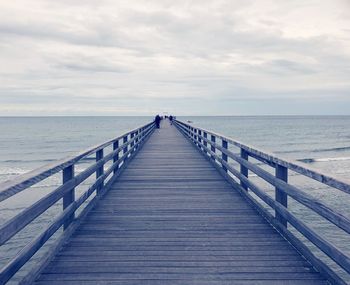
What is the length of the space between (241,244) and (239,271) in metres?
0.81

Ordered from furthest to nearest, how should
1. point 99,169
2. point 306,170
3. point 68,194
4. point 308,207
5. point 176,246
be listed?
point 99,169 → point 68,194 → point 176,246 → point 306,170 → point 308,207

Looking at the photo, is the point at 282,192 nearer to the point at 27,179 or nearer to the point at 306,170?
the point at 306,170

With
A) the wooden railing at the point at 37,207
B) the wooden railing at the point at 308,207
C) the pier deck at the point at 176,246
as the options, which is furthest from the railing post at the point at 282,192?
the wooden railing at the point at 37,207

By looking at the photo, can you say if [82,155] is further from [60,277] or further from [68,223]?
[60,277]

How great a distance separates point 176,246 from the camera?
185 inches

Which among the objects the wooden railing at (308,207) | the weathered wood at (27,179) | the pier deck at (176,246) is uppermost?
the weathered wood at (27,179)

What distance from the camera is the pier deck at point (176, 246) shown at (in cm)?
387

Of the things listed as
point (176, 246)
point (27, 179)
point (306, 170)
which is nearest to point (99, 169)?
point (176, 246)

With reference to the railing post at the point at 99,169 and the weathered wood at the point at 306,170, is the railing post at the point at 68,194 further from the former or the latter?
the weathered wood at the point at 306,170

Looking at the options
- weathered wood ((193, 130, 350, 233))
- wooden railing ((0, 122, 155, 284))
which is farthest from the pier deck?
weathered wood ((193, 130, 350, 233))

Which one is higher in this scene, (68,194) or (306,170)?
(306,170)

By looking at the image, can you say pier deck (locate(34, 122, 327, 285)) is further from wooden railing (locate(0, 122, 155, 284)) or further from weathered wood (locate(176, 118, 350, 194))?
weathered wood (locate(176, 118, 350, 194))

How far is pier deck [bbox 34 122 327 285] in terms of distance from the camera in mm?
3873

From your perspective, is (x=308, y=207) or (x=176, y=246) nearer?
(x=308, y=207)
